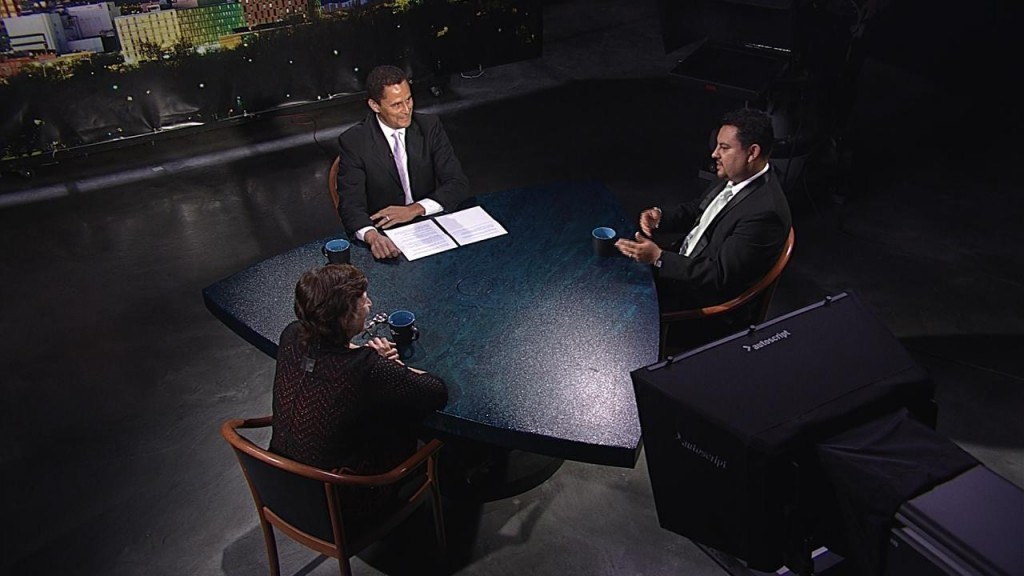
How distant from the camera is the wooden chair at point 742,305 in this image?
3064 mm

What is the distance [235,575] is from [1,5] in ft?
14.9

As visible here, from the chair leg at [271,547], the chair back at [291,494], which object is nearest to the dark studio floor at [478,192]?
the chair leg at [271,547]

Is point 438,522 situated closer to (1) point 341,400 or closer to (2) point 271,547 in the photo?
(2) point 271,547

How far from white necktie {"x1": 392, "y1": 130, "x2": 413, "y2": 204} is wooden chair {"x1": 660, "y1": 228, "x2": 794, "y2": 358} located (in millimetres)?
1421

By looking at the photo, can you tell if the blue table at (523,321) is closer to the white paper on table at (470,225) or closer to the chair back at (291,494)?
the white paper on table at (470,225)

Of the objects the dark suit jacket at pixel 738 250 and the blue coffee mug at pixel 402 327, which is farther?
the dark suit jacket at pixel 738 250

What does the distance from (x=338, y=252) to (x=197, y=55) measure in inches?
155

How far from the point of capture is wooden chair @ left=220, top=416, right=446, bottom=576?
84.5 inches

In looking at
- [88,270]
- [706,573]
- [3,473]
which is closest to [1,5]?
[88,270]

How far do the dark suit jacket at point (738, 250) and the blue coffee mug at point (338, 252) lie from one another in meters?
1.18

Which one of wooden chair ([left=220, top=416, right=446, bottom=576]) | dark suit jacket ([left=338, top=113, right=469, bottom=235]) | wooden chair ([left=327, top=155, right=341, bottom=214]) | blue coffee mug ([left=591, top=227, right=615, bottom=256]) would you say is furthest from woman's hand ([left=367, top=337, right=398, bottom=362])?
wooden chair ([left=327, top=155, right=341, bottom=214])

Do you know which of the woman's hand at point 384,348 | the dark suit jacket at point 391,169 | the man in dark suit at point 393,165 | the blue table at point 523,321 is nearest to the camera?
the blue table at point 523,321

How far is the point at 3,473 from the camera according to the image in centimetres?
334

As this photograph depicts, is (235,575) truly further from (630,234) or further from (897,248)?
(897,248)
